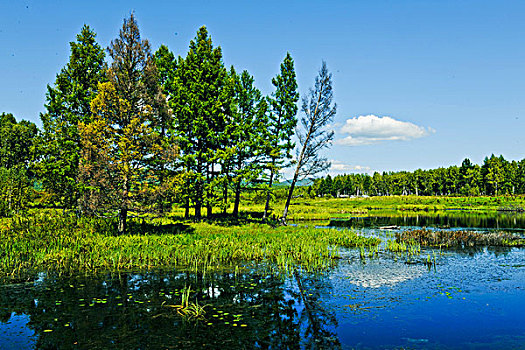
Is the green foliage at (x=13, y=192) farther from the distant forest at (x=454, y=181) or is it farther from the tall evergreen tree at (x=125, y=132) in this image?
the distant forest at (x=454, y=181)

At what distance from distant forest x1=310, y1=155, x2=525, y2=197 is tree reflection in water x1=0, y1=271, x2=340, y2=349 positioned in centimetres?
9806

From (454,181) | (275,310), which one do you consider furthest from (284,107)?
(454,181)

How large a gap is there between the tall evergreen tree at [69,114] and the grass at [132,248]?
7.96 metres

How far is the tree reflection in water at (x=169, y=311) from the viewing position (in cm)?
900

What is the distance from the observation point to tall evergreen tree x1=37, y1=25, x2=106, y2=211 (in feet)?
107

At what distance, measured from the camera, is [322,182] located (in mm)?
144125

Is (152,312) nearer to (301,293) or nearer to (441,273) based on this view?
(301,293)

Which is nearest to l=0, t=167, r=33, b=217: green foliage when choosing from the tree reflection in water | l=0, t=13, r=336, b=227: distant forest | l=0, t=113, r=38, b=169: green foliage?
l=0, t=13, r=336, b=227: distant forest

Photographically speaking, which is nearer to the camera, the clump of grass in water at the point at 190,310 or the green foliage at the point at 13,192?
the clump of grass in water at the point at 190,310

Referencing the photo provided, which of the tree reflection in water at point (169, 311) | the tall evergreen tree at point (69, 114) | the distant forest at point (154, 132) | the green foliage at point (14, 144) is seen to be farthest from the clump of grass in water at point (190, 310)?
the green foliage at point (14, 144)

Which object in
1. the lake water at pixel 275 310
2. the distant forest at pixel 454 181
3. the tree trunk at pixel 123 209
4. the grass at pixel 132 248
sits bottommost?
the lake water at pixel 275 310

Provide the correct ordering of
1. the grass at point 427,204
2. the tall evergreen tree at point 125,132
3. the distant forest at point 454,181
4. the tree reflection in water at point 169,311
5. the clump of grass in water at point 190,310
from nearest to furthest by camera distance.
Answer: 1. the tree reflection in water at point 169,311
2. the clump of grass in water at point 190,310
3. the tall evergreen tree at point 125,132
4. the grass at point 427,204
5. the distant forest at point 454,181

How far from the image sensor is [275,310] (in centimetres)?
1137

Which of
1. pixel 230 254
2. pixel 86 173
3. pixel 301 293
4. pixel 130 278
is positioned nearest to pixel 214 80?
pixel 86 173
